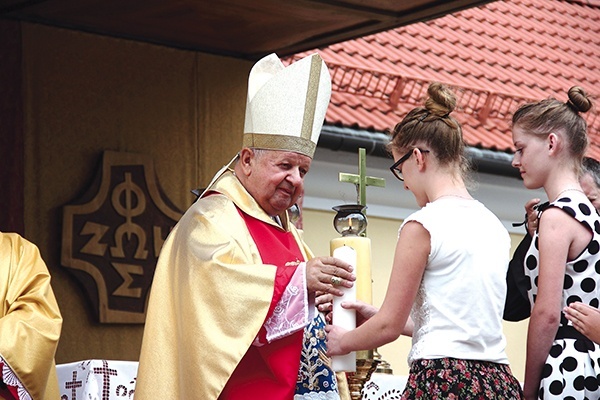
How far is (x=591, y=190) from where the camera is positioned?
5.04 meters

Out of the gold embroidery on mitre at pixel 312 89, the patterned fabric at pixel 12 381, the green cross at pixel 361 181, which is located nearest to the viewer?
the gold embroidery on mitre at pixel 312 89

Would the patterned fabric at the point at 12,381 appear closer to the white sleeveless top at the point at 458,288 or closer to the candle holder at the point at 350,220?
the candle holder at the point at 350,220

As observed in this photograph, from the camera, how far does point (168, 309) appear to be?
4.60m

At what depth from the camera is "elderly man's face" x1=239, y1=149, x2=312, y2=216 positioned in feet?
15.4

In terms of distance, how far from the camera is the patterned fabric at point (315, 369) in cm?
473

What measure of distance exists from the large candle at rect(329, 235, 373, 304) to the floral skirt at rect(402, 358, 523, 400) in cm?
59

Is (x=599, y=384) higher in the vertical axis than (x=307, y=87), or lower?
lower

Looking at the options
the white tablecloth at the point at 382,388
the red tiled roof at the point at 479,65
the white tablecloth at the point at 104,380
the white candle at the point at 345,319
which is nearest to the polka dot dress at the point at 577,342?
the white candle at the point at 345,319

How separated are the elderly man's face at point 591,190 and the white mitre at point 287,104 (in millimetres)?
1053

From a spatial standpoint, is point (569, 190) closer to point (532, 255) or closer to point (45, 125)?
point (532, 255)

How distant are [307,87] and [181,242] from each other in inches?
31.0

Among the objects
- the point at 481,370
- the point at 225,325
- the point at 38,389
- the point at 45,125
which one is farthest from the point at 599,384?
the point at 45,125

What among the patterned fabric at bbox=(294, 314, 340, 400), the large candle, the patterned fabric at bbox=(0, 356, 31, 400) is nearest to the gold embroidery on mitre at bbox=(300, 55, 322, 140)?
the large candle

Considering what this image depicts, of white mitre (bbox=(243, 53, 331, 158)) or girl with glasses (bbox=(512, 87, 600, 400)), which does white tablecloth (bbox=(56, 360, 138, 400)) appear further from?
girl with glasses (bbox=(512, 87, 600, 400))
